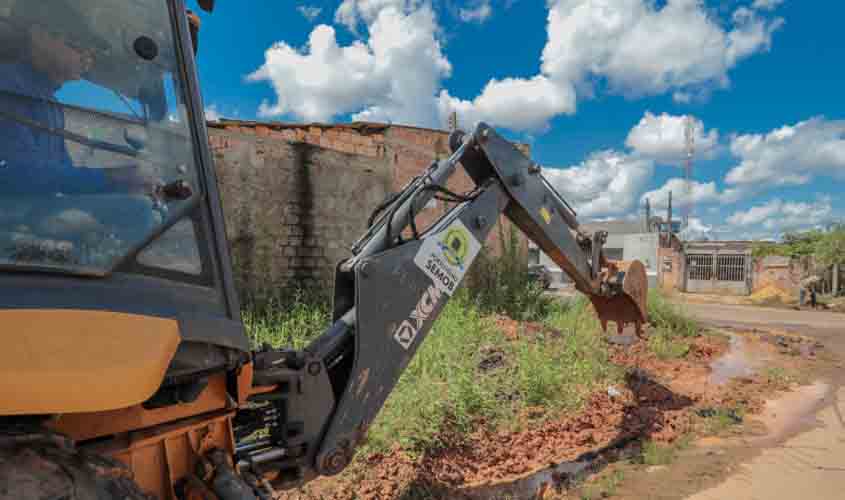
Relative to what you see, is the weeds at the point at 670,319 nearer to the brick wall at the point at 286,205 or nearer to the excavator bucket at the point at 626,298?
the excavator bucket at the point at 626,298

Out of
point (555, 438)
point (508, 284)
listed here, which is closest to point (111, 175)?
point (555, 438)

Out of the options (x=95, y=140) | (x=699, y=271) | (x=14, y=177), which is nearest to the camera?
(x=14, y=177)

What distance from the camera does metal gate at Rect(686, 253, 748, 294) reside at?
23.7 m

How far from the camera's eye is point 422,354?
5078 mm

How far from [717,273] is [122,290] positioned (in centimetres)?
2801

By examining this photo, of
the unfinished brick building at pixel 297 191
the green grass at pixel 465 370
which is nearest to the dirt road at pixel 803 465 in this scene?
the green grass at pixel 465 370

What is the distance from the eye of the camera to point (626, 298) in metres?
4.12

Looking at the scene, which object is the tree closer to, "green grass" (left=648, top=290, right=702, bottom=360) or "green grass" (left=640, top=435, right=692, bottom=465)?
"green grass" (left=648, top=290, right=702, bottom=360)

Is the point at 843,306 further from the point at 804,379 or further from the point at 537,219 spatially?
the point at 537,219

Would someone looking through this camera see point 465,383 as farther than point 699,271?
No

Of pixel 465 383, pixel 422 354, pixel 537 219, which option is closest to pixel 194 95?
pixel 537 219

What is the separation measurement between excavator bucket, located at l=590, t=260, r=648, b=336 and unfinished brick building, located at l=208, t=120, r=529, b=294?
3.38m

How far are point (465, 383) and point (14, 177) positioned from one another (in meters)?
3.68

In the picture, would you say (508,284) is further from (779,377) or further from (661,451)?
(661,451)
